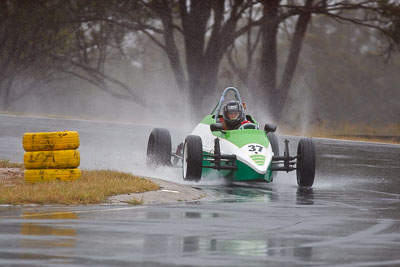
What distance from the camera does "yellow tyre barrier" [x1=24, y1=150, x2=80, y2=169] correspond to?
16.7m

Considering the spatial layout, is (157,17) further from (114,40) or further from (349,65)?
(349,65)

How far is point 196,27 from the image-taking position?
51719 mm

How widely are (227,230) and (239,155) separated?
6779mm

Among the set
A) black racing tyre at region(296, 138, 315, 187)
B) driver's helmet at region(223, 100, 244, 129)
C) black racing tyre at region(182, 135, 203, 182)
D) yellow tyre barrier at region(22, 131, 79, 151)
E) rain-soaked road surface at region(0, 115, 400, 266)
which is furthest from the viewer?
driver's helmet at region(223, 100, 244, 129)

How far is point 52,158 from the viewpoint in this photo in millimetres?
16734

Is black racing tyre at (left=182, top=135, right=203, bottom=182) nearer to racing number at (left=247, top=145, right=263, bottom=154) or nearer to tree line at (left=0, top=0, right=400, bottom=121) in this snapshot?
racing number at (left=247, top=145, right=263, bottom=154)

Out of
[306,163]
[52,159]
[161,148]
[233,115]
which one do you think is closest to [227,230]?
[52,159]

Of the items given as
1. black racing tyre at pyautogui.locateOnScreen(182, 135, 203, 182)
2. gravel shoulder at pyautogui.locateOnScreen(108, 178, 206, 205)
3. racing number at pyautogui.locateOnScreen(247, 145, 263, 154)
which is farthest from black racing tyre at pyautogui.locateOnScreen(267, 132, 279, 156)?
gravel shoulder at pyautogui.locateOnScreen(108, 178, 206, 205)

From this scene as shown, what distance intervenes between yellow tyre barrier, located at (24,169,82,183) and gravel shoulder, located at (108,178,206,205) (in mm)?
1515

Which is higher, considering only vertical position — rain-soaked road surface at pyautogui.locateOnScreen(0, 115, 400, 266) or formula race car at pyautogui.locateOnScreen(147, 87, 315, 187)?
formula race car at pyautogui.locateOnScreen(147, 87, 315, 187)

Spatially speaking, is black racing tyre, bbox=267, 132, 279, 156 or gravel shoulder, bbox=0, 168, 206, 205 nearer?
gravel shoulder, bbox=0, 168, 206, 205

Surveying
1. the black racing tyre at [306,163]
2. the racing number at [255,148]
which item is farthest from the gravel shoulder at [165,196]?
the black racing tyre at [306,163]

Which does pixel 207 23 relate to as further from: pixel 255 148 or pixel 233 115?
pixel 255 148

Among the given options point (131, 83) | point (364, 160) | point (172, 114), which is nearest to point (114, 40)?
point (172, 114)
